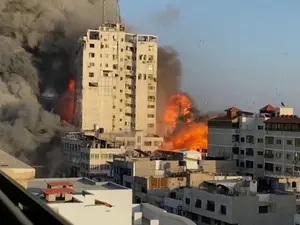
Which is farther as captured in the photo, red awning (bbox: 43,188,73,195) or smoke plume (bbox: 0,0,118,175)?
smoke plume (bbox: 0,0,118,175)

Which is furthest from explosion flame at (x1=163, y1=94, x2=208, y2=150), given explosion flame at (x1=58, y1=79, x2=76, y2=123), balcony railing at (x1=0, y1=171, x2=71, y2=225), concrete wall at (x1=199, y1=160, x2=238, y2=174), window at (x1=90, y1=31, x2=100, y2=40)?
balcony railing at (x1=0, y1=171, x2=71, y2=225)

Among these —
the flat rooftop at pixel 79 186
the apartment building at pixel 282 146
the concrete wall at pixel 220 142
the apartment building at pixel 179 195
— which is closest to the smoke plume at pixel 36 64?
the concrete wall at pixel 220 142

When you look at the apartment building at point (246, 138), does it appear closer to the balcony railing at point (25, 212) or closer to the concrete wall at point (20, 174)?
the concrete wall at point (20, 174)

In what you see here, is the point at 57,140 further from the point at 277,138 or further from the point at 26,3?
the point at 277,138

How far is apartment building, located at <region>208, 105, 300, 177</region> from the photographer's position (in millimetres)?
34188

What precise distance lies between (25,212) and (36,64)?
4732 cm

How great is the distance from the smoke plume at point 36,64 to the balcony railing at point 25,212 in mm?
37575

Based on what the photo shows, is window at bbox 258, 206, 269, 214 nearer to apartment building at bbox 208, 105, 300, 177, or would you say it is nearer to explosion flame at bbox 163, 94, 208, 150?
apartment building at bbox 208, 105, 300, 177

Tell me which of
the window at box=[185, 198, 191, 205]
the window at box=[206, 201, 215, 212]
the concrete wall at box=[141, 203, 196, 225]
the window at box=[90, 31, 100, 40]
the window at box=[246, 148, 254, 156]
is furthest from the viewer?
the window at box=[90, 31, 100, 40]

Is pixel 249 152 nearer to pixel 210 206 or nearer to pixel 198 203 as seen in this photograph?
pixel 198 203

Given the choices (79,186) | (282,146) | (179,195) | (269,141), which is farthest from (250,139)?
(79,186)

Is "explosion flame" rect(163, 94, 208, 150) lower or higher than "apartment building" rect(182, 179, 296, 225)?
higher

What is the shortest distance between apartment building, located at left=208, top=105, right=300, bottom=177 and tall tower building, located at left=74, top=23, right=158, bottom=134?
1183cm

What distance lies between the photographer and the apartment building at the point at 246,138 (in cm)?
3419
